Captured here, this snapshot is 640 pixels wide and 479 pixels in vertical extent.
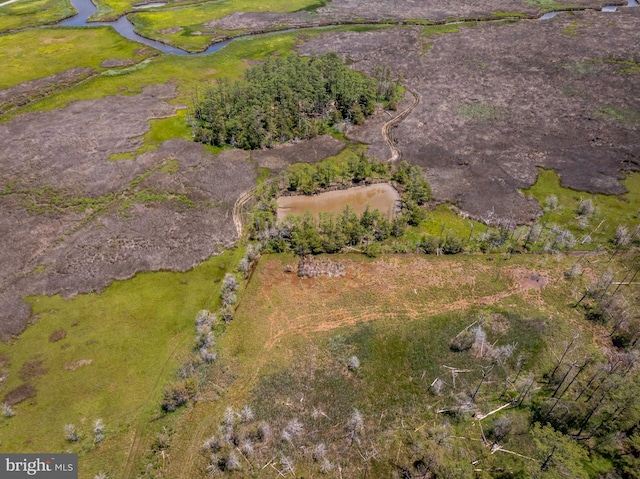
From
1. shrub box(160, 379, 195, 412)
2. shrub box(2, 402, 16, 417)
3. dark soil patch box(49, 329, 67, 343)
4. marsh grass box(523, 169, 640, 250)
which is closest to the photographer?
shrub box(2, 402, 16, 417)

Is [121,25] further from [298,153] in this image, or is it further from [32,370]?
[32,370]

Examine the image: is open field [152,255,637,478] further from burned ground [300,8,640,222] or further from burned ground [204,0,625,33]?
burned ground [204,0,625,33]

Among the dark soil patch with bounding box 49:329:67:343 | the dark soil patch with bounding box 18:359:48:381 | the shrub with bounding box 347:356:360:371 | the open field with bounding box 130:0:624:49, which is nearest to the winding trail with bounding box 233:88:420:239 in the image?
the dark soil patch with bounding box 49:329:67:343

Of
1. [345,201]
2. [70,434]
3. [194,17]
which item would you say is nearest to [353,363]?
[70,434]

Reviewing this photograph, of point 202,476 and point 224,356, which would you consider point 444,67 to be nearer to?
point 224,356

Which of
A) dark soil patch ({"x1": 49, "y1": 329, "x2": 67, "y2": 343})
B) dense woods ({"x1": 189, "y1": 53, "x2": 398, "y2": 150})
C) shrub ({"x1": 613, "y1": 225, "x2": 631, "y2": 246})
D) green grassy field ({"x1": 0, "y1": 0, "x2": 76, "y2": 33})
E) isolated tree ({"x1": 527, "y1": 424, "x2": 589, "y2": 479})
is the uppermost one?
green grassy field ({"x1": 0, "y1": 0, "x2": 76, "y2": 33})

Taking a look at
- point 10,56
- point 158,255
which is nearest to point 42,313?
point 158,255
